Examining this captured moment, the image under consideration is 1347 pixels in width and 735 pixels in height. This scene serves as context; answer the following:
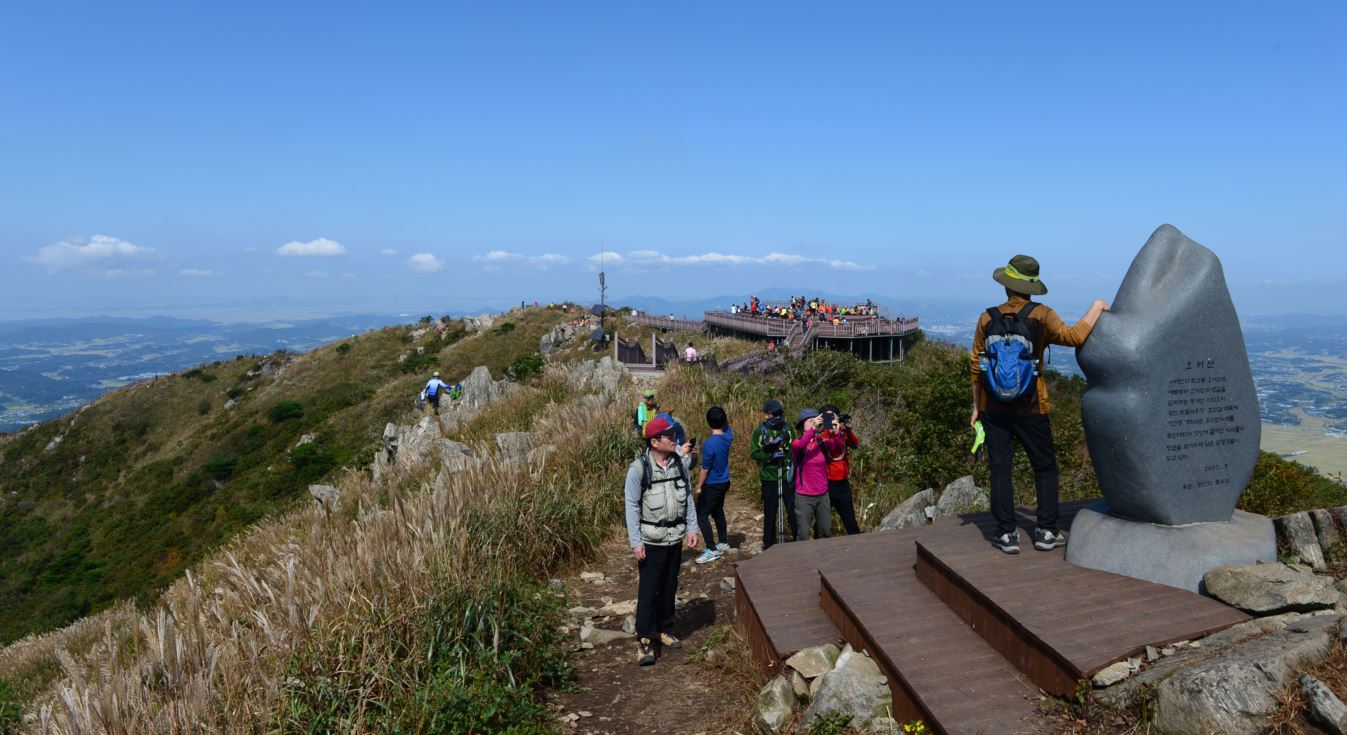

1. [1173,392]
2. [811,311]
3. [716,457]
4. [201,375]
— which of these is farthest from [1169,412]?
[201,375]

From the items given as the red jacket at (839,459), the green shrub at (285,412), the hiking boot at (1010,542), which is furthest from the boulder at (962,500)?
the green shrub at (285,412)

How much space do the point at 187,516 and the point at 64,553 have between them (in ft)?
19.3

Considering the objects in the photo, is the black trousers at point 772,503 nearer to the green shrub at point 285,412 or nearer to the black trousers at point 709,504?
the black trousers at point 709,504

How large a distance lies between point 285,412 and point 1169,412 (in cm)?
4433

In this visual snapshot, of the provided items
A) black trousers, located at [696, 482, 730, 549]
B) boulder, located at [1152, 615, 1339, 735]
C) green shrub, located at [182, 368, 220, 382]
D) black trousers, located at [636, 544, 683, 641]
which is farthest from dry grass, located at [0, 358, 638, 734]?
green shrub, located at [182, 368, 220, 382]

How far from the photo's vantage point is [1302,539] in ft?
14.5

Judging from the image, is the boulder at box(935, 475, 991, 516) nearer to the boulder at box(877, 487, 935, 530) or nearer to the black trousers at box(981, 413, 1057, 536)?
the boulder at box(877, 487, 935, 530)

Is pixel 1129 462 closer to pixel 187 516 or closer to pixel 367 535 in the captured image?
pixel 367 535

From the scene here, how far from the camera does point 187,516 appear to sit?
3064 centimetres

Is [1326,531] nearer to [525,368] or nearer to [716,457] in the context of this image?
[716,457]

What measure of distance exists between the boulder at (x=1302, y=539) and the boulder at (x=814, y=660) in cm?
262

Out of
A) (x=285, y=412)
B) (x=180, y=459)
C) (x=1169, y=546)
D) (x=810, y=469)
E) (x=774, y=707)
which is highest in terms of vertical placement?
(x=1169, y=546)

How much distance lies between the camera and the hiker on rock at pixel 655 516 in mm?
5320

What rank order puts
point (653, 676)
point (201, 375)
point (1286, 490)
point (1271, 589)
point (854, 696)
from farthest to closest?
point (201, 375) < point (1286, 490) < point (653, 676) < point (854, 696) < point (1271, 589)
